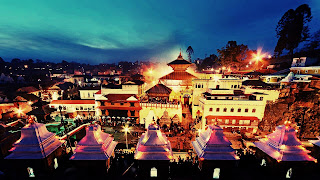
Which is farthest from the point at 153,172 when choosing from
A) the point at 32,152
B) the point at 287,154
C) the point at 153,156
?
the point at 287,154

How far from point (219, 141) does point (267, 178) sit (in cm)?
439

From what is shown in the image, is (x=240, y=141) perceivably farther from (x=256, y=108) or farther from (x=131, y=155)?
(x=131, y=155)

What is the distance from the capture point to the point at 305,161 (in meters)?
8.27

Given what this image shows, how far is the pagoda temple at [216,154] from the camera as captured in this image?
8.32 meters

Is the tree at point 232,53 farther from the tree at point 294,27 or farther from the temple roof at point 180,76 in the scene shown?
the temple roof at point 180,76

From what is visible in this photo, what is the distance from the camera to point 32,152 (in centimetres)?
865

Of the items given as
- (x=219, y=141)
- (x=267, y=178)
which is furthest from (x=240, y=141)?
(x=219, y=141)

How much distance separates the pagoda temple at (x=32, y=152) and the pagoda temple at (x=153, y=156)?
6297 millimetres

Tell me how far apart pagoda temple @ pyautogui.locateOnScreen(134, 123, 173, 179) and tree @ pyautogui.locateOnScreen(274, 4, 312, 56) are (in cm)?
5107

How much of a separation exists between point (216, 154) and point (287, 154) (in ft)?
14.6

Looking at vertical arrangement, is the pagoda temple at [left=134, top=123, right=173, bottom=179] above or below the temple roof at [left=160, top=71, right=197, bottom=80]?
below

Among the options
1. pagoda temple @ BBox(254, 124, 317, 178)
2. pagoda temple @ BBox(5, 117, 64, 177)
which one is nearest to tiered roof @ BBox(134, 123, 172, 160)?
pagoda temple @ BBox(5, 117, 64, 177)

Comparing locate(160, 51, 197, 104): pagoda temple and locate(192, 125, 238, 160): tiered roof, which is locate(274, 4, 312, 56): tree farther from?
locate(192, 125, 238, 160): tiered roof

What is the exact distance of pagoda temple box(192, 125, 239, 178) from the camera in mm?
8323
